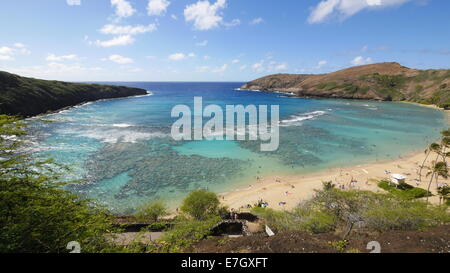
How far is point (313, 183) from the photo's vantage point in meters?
31.4

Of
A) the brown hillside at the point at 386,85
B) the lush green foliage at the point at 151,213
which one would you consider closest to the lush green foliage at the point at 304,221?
the lush green foliage at the point at 151,213

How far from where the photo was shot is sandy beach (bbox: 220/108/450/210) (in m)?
27.7

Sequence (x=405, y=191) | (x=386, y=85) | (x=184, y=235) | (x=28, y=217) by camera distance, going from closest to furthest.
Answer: (x=28, y=217)
(x=184, y=235)
(x=405, y=191)
(x=386, y=85)

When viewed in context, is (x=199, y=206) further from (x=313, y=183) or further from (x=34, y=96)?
(x=34, y=96)

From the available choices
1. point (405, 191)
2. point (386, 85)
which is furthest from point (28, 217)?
point (386, 85)

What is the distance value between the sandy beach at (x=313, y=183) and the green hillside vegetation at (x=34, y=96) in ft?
218

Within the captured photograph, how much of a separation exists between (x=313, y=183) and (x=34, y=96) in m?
100

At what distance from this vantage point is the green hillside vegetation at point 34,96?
67750 millimetres

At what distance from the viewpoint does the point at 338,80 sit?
16612 cm

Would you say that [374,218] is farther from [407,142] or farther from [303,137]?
[407,142]

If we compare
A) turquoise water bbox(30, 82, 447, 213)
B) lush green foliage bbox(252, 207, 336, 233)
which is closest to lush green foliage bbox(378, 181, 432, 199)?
turquoise water bbox(30, 82, 447, 213)

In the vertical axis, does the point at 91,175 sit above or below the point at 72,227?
below

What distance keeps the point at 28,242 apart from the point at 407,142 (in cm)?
6508
